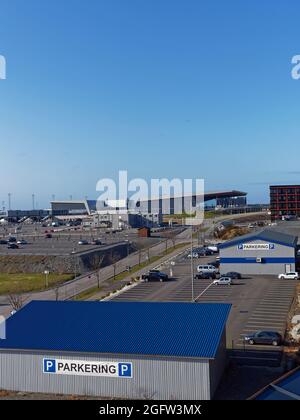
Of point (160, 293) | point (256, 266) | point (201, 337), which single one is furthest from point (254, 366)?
point (256, 266)

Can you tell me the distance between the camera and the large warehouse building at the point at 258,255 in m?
22.5

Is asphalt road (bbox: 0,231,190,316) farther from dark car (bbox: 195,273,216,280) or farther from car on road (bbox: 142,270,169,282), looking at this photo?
dark car (bbox: 195,273,216,280)

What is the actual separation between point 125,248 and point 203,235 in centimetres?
922

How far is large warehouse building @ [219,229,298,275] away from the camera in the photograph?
2252 centimetres

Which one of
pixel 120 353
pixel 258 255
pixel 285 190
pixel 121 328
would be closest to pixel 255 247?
pixel 258 255

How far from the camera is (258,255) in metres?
22.9

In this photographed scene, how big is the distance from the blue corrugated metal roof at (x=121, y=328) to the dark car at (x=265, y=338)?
244cm

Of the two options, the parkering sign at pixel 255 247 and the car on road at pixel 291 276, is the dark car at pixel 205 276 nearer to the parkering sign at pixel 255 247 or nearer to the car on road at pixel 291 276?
the parkering sign at pixel 255 247

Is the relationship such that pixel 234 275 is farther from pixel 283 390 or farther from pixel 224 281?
pixel 283 390

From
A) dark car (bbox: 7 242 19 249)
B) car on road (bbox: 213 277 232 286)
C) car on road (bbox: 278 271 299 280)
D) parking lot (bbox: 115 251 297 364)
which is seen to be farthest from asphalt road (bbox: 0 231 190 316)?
dark car (bbox: 7 242 19 249)

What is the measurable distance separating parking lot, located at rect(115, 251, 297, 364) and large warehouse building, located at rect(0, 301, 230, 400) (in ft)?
6.41

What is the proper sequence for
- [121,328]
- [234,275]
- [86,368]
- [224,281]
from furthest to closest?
[234,275], [224,281], [121,328], [86,368]

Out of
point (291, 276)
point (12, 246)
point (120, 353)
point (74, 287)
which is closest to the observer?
point (120, 353)

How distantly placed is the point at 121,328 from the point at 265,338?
443cm
